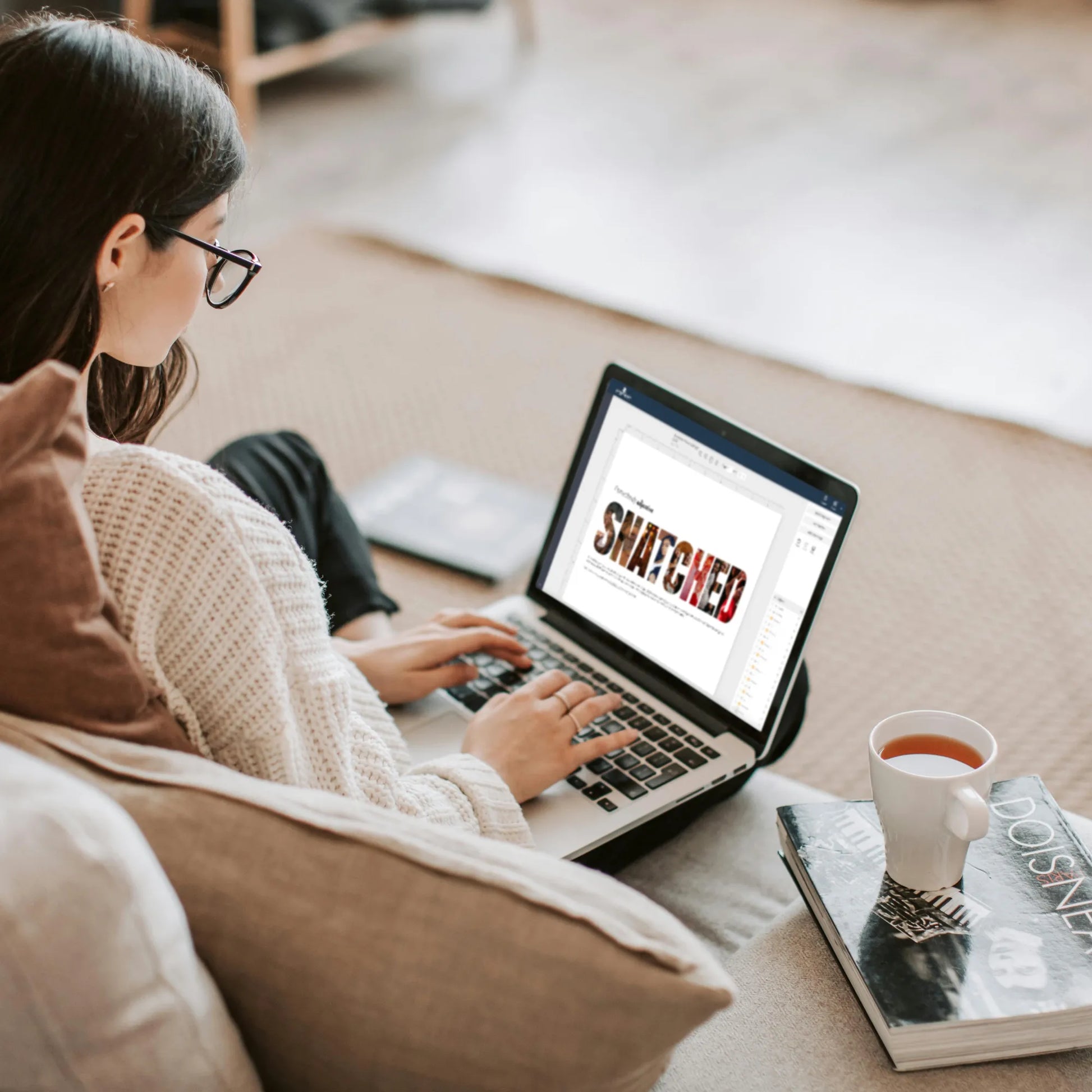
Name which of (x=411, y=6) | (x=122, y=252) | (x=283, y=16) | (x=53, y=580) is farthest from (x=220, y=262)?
(x=411, y=6)

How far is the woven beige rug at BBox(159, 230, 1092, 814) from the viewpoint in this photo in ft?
5.20

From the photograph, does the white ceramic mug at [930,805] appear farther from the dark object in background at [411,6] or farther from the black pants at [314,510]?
the dark object in background at [411,6]

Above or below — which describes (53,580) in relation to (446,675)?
above

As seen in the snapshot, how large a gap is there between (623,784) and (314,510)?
0.55 m

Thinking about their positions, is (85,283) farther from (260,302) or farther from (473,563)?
(260,302)

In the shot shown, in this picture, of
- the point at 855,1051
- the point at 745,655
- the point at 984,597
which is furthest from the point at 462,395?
the point at 855,1051

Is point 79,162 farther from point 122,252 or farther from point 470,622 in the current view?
point 470,622

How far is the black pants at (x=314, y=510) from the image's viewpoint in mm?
1396

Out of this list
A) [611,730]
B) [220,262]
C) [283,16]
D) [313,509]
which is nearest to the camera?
[220,262]

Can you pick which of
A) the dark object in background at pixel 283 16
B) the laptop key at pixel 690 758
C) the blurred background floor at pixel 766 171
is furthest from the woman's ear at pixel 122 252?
the dark object in background at pixel 283 16

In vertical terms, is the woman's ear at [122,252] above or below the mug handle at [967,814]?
above

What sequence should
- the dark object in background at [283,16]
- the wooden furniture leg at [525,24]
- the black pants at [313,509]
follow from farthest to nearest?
the wooden furniture leg at [525,24] < the dark object in background at [283,16] < the black pants at [313,509]

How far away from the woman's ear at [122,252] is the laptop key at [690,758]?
0.58 m

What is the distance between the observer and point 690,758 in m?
1.11
